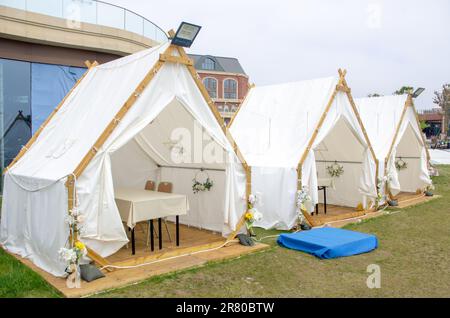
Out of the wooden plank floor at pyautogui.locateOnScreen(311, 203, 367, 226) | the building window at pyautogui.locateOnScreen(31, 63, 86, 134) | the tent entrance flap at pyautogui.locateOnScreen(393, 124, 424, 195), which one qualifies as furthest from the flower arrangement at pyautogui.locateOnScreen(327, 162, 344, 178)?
the building window at pyautogui.locateOnScreen(31, 63, 86, 134)

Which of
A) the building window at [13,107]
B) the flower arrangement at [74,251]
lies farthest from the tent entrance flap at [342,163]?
the building window at [13,107]

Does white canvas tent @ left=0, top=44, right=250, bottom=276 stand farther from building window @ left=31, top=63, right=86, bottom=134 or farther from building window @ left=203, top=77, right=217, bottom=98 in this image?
building window @ left=203, top=77, right=217, bottom=98

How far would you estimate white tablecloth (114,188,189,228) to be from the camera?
5168 millimetres

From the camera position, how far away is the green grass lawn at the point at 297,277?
4098mm

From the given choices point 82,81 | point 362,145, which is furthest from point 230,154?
point 362,145

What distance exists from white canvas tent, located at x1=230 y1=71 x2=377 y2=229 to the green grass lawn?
4.12ft

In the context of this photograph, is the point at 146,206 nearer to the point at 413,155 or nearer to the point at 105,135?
the point at 105,135

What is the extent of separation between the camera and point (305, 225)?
695 cm

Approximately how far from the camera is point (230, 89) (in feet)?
157

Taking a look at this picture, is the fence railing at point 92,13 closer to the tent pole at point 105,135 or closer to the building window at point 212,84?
the tent pole at point 105,135

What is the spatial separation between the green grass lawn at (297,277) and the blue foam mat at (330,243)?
12 centimetres

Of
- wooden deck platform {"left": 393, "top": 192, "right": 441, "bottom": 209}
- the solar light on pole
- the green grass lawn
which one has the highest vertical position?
the solar light on pole

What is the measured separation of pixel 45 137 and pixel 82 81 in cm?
110
